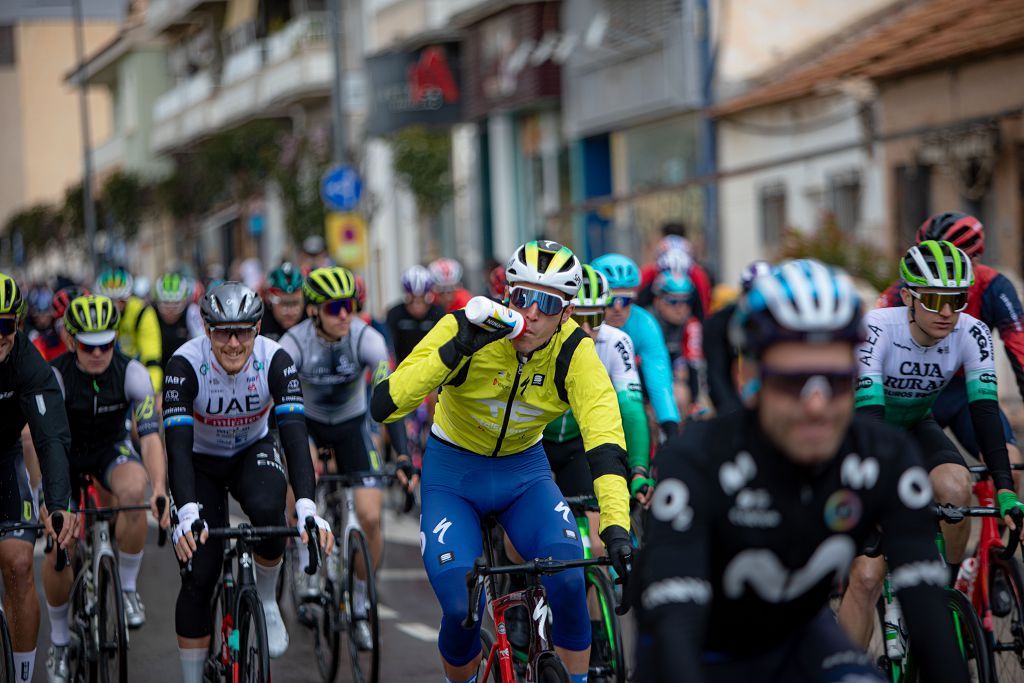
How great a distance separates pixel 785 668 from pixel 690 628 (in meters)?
0.42

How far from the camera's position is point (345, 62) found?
128 feet

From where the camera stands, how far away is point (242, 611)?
6.34 meters

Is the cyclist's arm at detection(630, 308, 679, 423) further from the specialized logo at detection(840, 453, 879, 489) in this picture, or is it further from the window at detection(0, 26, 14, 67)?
the window at detection(0, 26, 14, 67)

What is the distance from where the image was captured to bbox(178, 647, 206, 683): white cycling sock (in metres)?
6.65

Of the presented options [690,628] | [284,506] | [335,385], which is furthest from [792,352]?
[335,385]

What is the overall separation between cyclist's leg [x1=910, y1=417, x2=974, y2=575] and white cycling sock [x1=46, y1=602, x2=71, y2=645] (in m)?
4.30

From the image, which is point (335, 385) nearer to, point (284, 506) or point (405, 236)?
point (284, 506)

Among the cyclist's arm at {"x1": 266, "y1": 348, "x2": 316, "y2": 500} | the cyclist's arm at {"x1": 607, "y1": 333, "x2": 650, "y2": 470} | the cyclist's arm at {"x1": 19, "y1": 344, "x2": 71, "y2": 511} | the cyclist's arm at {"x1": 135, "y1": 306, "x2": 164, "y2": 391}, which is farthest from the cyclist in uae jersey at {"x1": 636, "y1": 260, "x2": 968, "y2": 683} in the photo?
the cyclist's arm at {"x1": 135, "y1": 306, "x2": 164, "y2": 391}

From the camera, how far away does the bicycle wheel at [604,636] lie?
20.0 ft

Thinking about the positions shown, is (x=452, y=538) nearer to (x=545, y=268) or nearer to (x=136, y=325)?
Answer: (x=545, y=268)

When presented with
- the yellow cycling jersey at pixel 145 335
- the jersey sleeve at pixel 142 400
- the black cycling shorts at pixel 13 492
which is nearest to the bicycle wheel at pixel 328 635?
the jersey sleeve at pixel 142 400

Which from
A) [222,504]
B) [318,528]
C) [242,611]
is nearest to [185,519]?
[242,611]

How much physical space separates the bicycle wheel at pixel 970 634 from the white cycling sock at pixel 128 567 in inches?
191

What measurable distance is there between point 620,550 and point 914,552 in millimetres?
1620
